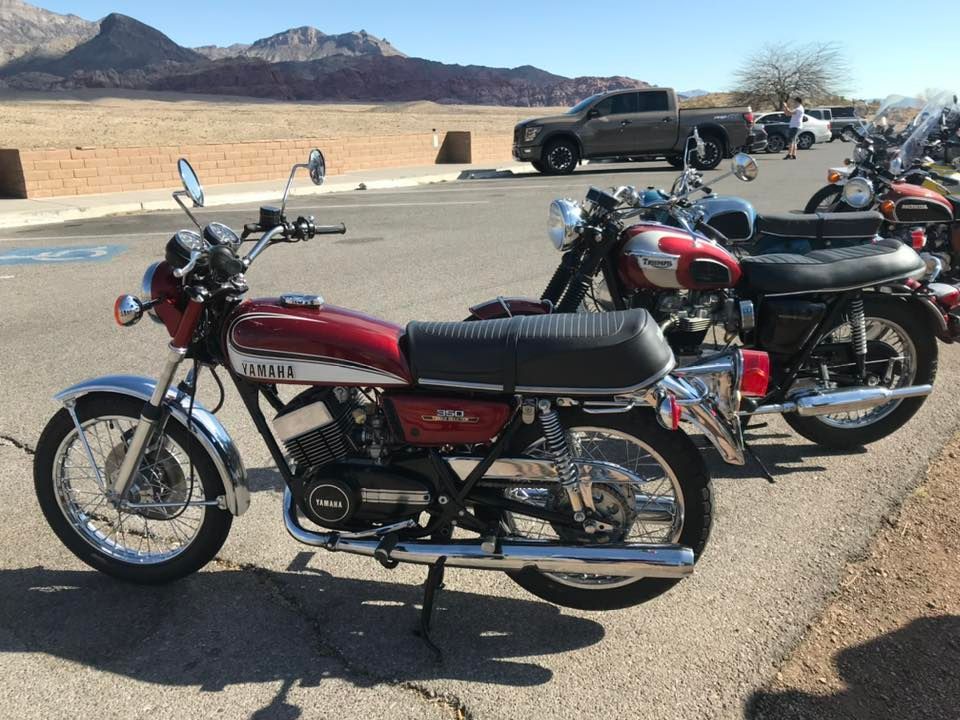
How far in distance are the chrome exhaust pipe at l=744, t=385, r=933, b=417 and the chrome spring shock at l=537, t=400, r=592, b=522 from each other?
1.54m

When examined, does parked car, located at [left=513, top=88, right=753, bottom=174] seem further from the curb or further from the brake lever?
the brake lever

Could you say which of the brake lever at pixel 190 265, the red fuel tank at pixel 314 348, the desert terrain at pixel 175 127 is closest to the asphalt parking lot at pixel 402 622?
the red fuel tank at pixel 314 348

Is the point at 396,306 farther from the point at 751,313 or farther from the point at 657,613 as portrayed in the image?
the point at 657,613

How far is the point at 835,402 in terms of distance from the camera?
379 centimetres

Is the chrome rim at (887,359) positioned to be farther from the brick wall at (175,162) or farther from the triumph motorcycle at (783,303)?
the brick wall at (175,162)

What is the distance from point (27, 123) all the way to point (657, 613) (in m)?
31.2

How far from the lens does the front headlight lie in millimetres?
3617

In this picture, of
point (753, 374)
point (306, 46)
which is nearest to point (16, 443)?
point (753, 374)

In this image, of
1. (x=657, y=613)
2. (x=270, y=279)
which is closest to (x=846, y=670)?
(x=657, y=613)

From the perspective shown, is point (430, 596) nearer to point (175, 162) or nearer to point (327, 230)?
point (327, 230)

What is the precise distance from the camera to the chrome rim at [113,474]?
9.92 ft

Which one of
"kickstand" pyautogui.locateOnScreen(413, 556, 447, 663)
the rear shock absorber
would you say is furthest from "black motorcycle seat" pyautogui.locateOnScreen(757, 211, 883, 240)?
"kickstand" pyautogui.locateOnScreen(413, 556, 447, 663)

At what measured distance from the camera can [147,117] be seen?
33.2 metres

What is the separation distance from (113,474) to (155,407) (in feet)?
1.55
